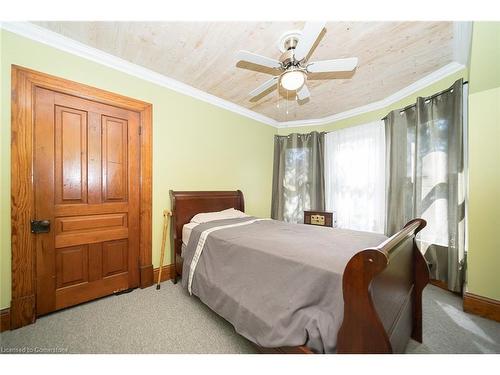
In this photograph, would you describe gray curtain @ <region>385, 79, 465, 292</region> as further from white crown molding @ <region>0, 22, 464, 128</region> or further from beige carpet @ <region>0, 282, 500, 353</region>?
beige carpet @ <region>0, 282, 500, 353</region>

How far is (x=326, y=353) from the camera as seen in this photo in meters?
0.92

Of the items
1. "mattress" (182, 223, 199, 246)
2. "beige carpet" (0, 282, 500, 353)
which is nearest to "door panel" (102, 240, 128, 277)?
"beige carpet" (0, 282, 500, 353)

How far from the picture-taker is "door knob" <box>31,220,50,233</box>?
1.60 metres

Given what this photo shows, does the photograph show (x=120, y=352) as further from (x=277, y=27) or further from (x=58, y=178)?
(x=277, y=27)

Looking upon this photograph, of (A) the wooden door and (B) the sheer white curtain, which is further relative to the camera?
(B) the sheer white curtain

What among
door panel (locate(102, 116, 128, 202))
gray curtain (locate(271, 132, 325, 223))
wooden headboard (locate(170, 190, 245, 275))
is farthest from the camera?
gray curtain (locate(271, 132, 325, 223))

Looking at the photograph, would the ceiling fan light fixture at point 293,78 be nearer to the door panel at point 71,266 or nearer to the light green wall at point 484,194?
the light green wall at point 484,194

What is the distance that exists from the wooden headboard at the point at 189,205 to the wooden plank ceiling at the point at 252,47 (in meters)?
1.51

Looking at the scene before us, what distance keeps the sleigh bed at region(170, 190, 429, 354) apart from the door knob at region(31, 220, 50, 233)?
189 centimetres

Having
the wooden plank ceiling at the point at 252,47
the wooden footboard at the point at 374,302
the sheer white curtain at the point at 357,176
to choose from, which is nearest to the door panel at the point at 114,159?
the wooden plank ceiling at the point at 252,47

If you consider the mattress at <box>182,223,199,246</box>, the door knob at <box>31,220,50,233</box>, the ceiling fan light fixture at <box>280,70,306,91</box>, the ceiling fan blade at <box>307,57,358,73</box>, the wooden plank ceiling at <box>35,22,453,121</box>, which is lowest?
the mattress at <box>182,223,199,246</box>

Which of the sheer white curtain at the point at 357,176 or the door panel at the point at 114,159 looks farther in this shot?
the sheer white curtain at the point at 357,176

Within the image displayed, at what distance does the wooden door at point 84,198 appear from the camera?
65.4 inches

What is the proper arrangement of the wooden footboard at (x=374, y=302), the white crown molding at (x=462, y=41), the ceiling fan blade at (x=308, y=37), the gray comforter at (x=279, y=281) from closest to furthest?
the wooden footboard at (x=374, y=302)
the gray comforter at (x=279, y=281)
the ceiling fan blade at (x=308, y=37)
the white crown molding at (x=462, y=41)
